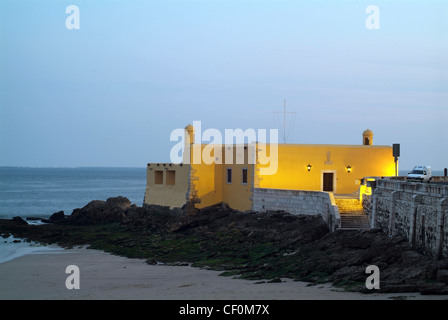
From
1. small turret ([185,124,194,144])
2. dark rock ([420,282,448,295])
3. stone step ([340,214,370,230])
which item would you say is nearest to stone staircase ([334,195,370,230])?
stone step ([340,214,370,230])

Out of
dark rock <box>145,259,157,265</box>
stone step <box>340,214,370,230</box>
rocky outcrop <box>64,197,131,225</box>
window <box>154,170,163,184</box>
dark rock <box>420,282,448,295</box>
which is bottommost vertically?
dark rock <box>145,259,157,265</box>

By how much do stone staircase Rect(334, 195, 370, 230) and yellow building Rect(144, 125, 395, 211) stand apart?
5.31 metres

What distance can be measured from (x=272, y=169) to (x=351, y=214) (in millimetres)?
6713

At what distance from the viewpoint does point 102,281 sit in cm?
2144

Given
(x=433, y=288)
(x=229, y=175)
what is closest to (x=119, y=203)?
(x=229, y=175)

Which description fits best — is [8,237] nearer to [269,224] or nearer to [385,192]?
[269,224]

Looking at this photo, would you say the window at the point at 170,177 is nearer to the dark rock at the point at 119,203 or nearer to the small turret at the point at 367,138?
the dark rock at the point at 119,203

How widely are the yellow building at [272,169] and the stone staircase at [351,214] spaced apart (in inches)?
209

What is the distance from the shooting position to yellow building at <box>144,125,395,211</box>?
101ft

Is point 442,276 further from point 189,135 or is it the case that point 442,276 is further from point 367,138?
point 189,135

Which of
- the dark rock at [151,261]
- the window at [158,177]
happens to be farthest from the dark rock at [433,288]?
the window at [158,177]

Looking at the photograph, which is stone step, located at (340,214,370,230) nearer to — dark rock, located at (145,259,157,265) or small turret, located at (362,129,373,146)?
dark rock, located at (145,259,157,265)
